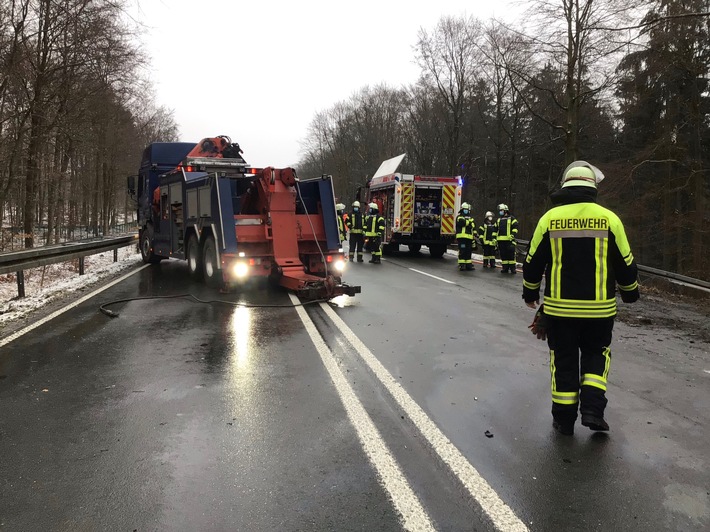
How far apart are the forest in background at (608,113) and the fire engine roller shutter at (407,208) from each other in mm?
5370

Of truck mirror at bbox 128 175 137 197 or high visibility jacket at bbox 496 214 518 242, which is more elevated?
truck mirror at bbox 128 175 137 197

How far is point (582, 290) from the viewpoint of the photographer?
356 cm

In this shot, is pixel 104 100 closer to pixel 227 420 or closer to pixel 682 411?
pixel 227 420

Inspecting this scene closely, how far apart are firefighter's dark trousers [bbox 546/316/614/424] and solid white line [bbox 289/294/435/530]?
4.33 feet

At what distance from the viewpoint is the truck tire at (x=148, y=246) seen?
47.9 ft

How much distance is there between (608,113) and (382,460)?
93.3ft

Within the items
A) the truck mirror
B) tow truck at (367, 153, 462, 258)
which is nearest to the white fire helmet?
the truck mirror

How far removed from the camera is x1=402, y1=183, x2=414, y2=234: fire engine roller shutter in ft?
61.0

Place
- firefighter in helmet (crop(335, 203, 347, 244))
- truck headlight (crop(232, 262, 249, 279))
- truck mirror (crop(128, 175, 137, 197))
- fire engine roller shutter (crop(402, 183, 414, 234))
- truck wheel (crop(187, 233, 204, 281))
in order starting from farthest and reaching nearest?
fire engine roller shutter (crop(402, 183, 414, 234)) < truck mirror (crop(128, 175, 137, 197)) < firefighter in helmet (crop(335, 203, 347, 244)) < truck wheel (crop(187, 233, 204, 281)) < truck headlight (crop(232, 262, 249, 279))

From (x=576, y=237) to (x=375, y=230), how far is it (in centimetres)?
1328

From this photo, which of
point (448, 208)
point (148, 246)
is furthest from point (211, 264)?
point (448, 208)

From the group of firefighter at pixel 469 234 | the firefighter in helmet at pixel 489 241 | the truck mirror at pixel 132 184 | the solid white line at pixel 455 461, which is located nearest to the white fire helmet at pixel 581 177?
the solid white line at pixel 455 461

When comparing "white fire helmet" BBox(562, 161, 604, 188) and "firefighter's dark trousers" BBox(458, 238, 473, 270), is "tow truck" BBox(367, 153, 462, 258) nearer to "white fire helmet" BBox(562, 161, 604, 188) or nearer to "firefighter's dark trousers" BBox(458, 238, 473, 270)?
"firefighter's dark trousers" BBox(458, 238, 473, 270)

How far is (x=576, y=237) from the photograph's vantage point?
3576 millimetres
